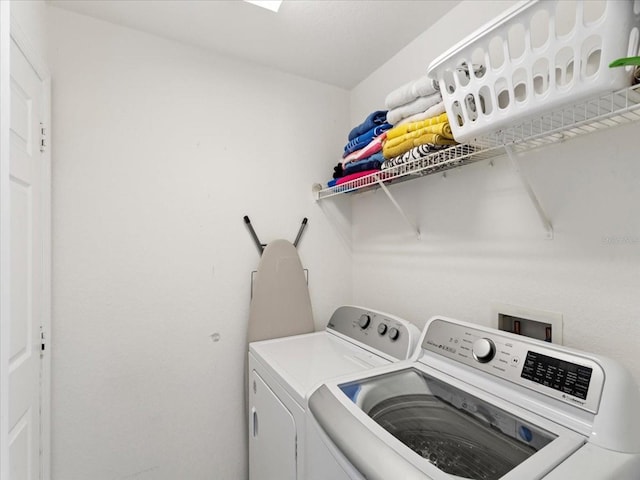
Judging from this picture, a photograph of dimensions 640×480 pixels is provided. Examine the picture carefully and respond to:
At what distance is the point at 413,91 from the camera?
1451 mm

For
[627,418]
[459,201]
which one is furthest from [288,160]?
[627,418]

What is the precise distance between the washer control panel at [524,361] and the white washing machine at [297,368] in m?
0.23

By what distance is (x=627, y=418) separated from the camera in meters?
0.78

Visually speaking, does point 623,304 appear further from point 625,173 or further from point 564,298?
point 625,173

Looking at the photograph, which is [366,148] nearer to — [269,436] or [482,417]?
[482,417]

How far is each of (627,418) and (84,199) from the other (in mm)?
2248

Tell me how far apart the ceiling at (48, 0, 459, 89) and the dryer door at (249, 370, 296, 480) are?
1921 mm

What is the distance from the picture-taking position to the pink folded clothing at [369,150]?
1654mm

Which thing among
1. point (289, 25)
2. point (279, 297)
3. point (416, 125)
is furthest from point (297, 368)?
point (289, 25)

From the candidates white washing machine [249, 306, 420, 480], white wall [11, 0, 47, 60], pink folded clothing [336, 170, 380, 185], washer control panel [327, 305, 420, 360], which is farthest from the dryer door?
white wall [11, 0, 47, 60]

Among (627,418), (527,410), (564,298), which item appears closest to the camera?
(627,418)

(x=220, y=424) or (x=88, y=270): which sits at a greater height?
(x=88, y=270)

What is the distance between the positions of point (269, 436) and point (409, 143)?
5.00 feet

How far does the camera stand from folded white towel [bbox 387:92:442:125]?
1410 mm
